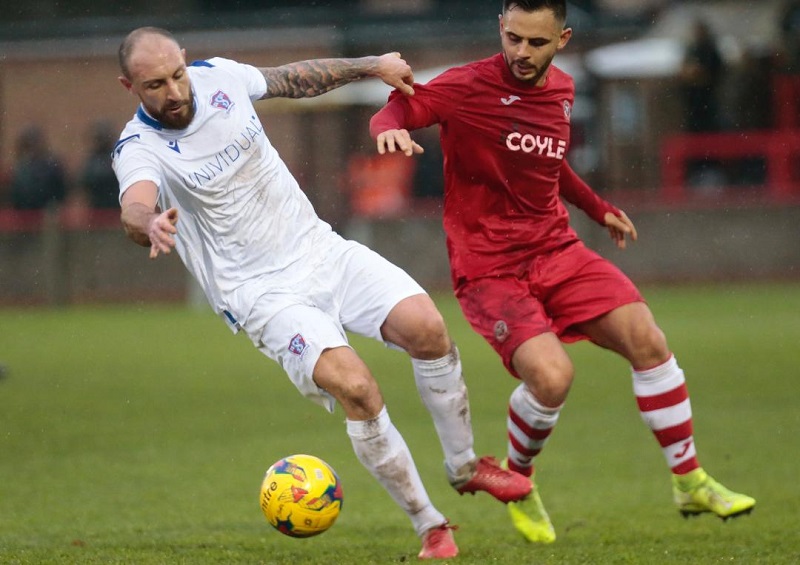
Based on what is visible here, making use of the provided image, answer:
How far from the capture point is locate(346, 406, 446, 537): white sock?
19.0 feet

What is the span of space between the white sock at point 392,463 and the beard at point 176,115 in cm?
151

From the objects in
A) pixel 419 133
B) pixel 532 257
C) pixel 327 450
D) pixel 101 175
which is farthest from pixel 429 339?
pixel 101 175

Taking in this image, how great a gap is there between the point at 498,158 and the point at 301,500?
6.51 feet

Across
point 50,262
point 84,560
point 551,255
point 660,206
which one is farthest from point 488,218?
point 50,262

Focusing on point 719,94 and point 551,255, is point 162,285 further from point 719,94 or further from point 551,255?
point 551,255

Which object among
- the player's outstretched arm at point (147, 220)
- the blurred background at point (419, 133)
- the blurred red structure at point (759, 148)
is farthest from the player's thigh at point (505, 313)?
the blurred red structure at point (759, 148)

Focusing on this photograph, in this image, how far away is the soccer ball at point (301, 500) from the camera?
18.5ft

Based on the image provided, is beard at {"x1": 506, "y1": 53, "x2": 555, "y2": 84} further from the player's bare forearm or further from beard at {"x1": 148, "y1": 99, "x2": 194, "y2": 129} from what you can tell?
the player's bare forearm

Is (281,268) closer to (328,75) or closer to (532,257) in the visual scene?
(328,75)

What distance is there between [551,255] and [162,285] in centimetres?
1527

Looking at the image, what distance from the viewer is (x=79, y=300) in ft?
69.7

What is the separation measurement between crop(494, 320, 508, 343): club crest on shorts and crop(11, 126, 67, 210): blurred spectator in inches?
641

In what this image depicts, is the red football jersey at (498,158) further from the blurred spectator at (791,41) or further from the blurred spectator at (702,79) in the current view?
the blurred spectator at (791,41)

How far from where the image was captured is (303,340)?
5.80 meters
